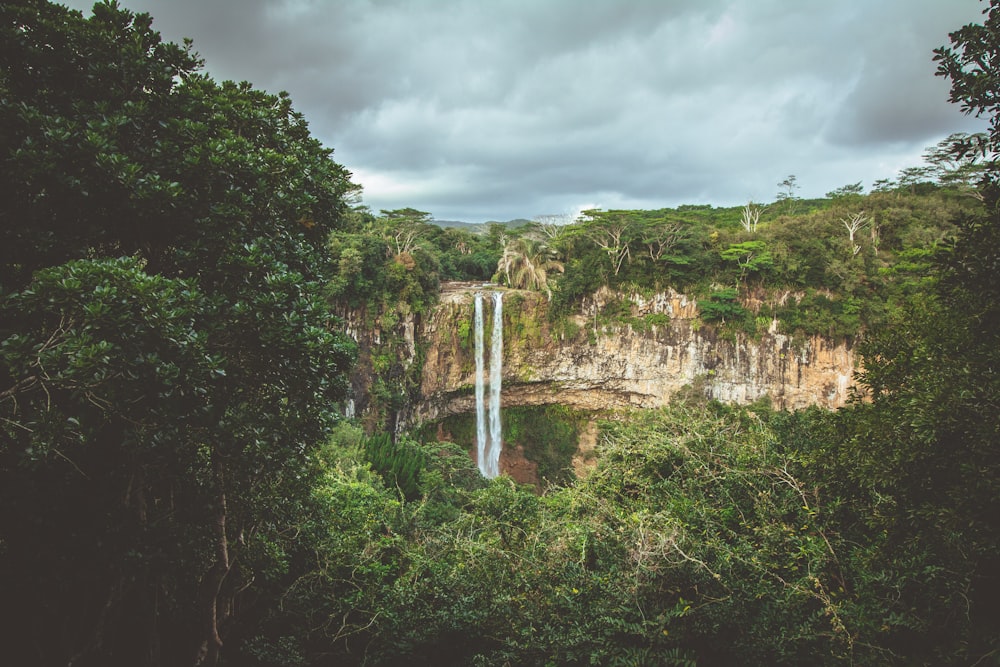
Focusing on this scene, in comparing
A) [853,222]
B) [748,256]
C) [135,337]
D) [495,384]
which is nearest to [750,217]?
[853,222]

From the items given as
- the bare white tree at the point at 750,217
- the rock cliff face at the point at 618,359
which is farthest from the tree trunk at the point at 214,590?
the bare white tree at the point at 750,217

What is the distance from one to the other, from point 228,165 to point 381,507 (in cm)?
676

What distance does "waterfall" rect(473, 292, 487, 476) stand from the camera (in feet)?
77.8

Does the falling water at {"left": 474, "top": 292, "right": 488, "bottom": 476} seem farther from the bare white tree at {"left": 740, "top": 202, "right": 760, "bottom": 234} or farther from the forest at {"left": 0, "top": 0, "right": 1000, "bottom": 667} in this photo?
the forest at {"left": 0, "top": 0, "right": 1000, "bottom": 667}

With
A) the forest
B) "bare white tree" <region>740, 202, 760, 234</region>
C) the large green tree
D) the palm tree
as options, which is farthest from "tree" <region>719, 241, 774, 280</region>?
the large green tree

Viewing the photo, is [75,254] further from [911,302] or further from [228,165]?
[911,302]

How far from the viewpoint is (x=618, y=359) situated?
79.0ft

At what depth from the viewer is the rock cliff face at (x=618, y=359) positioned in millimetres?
21844

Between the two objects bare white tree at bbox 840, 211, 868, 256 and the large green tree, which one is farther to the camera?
bare white tree at bbox 840, 211, 868, 256

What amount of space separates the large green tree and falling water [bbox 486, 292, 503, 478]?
19.4 metres

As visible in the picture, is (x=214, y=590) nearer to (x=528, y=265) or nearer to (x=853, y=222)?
(x=528, y=265)

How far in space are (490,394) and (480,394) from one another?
593 mm

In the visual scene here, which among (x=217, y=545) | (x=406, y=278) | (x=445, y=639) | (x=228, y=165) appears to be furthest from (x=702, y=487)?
(x=406, y=278)

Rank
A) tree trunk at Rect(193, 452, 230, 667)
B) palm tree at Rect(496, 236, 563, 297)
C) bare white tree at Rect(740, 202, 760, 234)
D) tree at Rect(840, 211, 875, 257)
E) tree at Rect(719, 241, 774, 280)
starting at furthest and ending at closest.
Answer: bare white tree at Rect(740, 202, 760, 234), palm tree at Rect(496, 236, 563, 297), tree at Rect(840, 211, 875, 257), tree at Rect(719, 241, 774, 280), tree trunk at Rect(193, 452, 230, 667)
